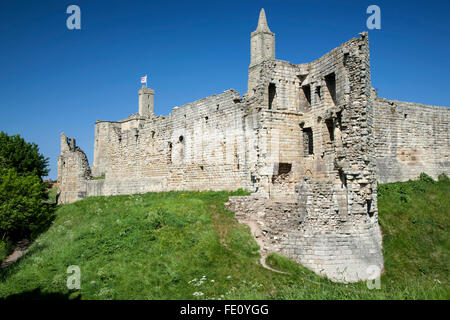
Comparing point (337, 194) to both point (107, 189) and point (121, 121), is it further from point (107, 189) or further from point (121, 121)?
point (121, 121)

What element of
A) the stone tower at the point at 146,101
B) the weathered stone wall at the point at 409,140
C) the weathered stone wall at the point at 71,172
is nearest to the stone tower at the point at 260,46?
the weathered stone wall at the point at 409,140

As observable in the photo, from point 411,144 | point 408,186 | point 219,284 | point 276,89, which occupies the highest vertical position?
point 276,89

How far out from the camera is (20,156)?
3088 centimetres

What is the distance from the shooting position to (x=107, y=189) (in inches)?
1213

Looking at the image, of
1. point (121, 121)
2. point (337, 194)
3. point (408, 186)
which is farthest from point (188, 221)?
point (121, 121)

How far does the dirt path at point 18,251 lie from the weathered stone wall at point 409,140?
20816mm

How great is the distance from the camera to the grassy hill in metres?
10.5

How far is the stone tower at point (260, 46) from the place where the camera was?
27.7 metres

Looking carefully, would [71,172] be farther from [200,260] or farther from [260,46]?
[200,260]

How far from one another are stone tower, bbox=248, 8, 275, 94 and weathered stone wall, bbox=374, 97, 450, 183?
9.39 meters

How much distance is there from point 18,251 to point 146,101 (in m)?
23.2

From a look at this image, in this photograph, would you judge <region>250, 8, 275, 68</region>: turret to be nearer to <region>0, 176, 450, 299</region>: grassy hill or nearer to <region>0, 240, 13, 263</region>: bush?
<region>0, 176, 450, 299</region>: grassy hill

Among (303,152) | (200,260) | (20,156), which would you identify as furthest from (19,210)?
(303,152)
